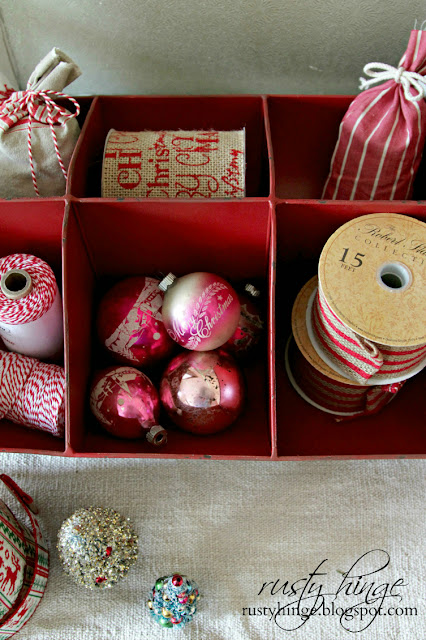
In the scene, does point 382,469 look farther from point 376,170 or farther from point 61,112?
point 61,112

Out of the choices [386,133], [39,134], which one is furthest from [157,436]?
[386,133]

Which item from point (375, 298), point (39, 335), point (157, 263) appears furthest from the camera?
point (157, 263)

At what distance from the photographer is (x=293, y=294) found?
1051 millimetres

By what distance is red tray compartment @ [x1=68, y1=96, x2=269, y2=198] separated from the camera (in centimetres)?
97

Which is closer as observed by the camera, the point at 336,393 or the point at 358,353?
the point at 358,353

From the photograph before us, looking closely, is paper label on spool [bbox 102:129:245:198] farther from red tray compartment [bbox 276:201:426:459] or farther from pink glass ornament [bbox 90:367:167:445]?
pink glass ornament [bbox 90:367:167:445]

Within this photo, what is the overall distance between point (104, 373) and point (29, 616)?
40 centimetres

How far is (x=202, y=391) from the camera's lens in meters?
0.82

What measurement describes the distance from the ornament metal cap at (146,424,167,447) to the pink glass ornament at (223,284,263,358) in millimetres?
184

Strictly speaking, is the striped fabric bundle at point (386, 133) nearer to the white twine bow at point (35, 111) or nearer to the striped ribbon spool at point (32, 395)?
the white twine bow at point (35, 111)

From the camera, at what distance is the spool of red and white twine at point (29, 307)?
80 centimetres

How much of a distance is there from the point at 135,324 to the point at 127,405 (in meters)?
0.13

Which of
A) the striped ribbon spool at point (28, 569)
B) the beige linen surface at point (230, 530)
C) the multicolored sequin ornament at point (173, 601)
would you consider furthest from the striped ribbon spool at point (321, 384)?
the striped ribbon spool at point (28, 569)

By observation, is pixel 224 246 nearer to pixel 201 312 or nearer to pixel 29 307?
pixel 201 312
